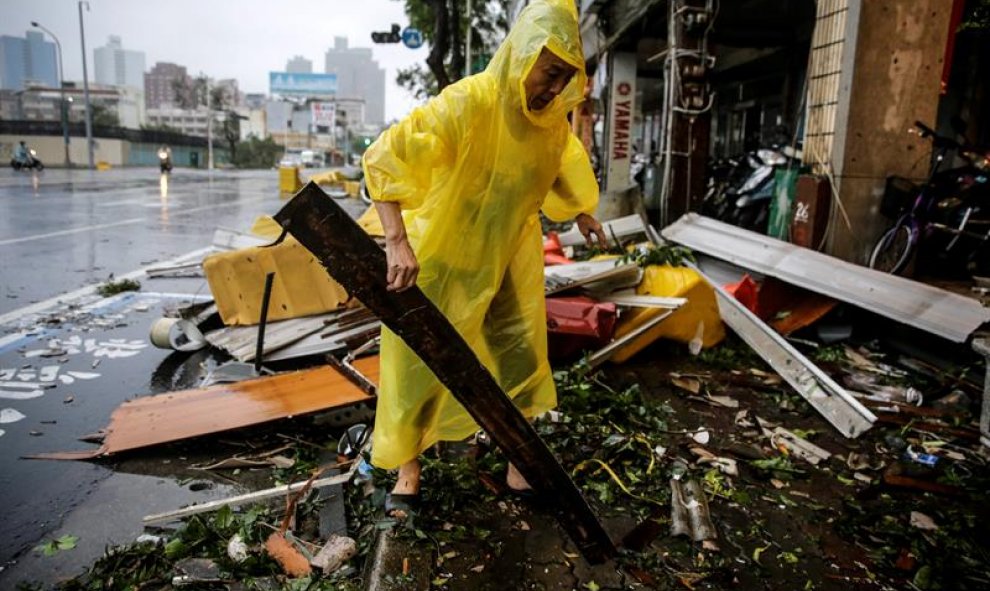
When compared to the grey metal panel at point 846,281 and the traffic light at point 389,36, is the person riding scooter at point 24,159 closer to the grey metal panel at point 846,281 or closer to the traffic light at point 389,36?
the traffic light at point 389,36

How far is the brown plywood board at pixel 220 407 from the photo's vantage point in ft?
10.6

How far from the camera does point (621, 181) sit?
10.6m

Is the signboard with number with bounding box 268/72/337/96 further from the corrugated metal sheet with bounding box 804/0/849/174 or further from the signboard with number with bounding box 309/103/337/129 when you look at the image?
the corrugated metal sheet with bounding box 804/0/849/174

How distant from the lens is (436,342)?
1996mm

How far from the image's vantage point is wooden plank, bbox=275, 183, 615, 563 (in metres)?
1.81

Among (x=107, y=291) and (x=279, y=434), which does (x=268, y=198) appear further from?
(x=279, y=434)

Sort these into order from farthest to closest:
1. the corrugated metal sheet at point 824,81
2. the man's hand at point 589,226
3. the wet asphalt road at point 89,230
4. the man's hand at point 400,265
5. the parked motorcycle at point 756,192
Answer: the parked motorcycle at point 756,192
the wet asphalt road at point 89,230
the corrugated metal sheet at point 824,81
the man's hand at point 589,226
the man's hand at point 400,265

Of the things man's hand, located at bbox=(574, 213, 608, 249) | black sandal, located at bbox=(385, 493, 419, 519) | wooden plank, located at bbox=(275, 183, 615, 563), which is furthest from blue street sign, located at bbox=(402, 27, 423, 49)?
wooden plank, located at bbox=(275, 183, 615, 563)

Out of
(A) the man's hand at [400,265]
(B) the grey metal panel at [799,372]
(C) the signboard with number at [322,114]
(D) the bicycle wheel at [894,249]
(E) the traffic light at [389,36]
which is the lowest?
(B) the grey metal panel at [799,372]

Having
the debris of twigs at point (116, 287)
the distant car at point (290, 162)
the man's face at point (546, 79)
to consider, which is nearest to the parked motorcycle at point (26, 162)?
the distant car at point (290, 162)

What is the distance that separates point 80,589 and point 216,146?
228ft

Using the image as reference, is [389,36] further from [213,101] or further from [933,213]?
[213,101]

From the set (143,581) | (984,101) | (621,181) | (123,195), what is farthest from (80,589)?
(123,195)

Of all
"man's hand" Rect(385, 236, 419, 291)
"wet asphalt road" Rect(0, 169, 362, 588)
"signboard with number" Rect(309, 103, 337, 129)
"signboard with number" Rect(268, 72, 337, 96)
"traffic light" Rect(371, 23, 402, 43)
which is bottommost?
"wet asphalt road" Rect(0, 169, 362, 588)
